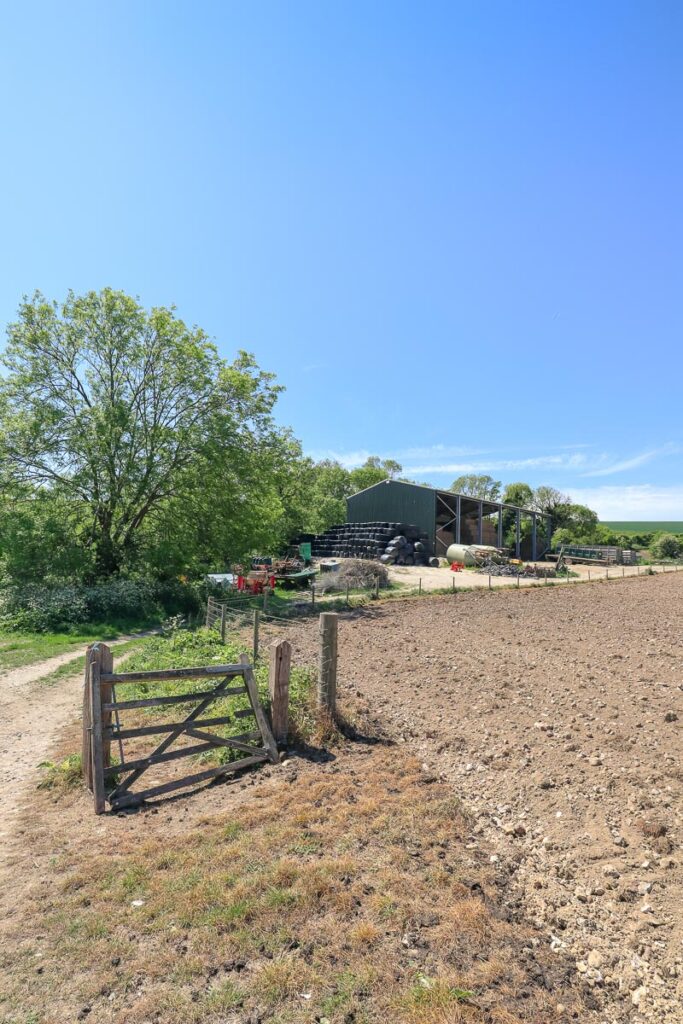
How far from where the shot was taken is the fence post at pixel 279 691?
6.98m

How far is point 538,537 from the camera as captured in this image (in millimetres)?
51594

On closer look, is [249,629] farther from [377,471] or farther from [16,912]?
[377,471]

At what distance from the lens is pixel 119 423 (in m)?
21.2

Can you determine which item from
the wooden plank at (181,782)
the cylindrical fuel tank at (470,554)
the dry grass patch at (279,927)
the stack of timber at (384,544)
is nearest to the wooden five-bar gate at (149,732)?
the wooden plank at (181,782)

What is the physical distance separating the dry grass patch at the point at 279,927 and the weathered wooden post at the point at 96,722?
0.61 meters

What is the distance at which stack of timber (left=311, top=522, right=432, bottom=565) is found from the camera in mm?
38312

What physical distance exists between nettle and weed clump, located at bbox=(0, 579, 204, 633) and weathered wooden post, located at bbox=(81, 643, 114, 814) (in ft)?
39.7

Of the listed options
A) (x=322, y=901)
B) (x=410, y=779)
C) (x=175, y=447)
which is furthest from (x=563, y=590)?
(x=322, y=901)

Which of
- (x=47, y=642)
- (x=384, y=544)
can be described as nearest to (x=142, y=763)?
(x=47, y=642)

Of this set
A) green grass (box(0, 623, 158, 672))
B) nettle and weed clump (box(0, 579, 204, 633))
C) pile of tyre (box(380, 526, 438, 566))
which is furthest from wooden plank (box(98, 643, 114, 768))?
pile of tyre (box(380, 526, 438, 566))

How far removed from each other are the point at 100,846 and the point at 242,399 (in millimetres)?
21621

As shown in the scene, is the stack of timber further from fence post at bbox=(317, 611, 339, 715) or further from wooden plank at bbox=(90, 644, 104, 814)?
wooden plank at bbox=(90, 644, 104, 814)

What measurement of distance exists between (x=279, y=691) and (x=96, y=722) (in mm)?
2277

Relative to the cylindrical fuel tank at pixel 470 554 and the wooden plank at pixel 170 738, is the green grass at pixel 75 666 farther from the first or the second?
the cylindrical fuel tank at pixel 470 554
